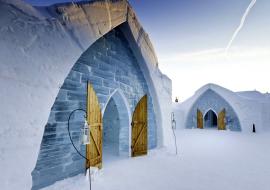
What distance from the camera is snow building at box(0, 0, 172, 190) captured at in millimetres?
3115

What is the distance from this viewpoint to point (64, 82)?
4.31 metres

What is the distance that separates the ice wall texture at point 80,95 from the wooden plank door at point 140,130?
21 cm

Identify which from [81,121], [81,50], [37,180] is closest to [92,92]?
[81,121]

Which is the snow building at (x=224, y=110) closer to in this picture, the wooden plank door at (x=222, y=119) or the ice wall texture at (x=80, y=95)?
the wooden plank door at (x=222, y=119)

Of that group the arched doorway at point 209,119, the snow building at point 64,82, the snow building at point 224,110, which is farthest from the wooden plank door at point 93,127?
the arched doorway at point 209,119

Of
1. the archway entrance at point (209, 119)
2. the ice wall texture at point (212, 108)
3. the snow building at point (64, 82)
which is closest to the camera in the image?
the snow building at point (64, 82)

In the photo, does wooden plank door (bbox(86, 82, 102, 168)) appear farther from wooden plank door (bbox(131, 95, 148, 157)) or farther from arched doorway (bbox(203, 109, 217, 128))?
arched doorway (bbox(203, 109, 217, 128))

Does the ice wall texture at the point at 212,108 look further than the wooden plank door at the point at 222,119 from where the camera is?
No

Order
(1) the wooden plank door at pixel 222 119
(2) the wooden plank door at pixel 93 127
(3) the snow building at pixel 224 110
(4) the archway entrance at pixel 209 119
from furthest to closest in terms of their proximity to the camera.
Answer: (4) the archway entrance at pixel 209 119 → (1) the wooden plank door at pixel 222 119 → (3) the snow building at pixel 224 110 → (2) the wooden plank door at pixel 93 127

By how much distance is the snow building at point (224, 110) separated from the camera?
15256mm

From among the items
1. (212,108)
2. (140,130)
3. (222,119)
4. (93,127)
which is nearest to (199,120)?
(212,108)

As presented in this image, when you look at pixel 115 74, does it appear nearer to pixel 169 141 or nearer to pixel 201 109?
pixel 169 141

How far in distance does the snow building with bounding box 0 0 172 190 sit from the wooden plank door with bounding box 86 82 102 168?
0.02 m

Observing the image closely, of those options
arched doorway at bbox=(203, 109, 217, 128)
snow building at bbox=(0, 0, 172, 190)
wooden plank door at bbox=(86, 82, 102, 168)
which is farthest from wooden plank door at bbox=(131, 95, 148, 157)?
arched doorway at bbox=(203, 109, 217, 128)
